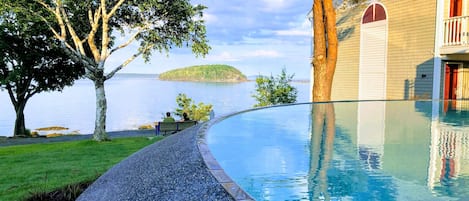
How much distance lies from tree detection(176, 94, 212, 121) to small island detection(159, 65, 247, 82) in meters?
34.3

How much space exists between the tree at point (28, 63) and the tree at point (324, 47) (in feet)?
35.6

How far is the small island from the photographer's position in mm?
56062

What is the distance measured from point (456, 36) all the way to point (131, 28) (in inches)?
441

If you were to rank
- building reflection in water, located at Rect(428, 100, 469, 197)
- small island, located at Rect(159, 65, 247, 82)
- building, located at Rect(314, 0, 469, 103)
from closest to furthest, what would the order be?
building reflection in water, located at Rect(428, 100, 469, 197) < building, located at Rect(314, 0, 469, 103) < small island, located at Rect(159, 65, 247, 82)

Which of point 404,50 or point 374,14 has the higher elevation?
point 374,14

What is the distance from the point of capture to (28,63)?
1877cm

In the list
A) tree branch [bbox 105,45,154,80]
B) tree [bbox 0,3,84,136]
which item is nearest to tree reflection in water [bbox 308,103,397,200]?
tree branch [bbox 105,45,154,80]

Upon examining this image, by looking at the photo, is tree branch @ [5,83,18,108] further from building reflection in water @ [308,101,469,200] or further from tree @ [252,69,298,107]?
building reflection in water @ [308,101,469,200]

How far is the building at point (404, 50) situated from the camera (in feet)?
41.4

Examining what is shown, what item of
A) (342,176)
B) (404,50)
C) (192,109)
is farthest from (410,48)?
(342,176)

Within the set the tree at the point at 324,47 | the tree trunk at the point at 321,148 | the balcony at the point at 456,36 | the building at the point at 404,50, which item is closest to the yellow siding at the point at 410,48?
the building at the point at 404,50

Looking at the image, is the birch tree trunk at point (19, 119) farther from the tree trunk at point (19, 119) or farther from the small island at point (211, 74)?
the small island at point (211, 74)

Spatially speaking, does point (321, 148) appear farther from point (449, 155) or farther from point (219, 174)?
point (219, 174)

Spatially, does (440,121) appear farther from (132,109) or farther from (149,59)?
(132,109)
